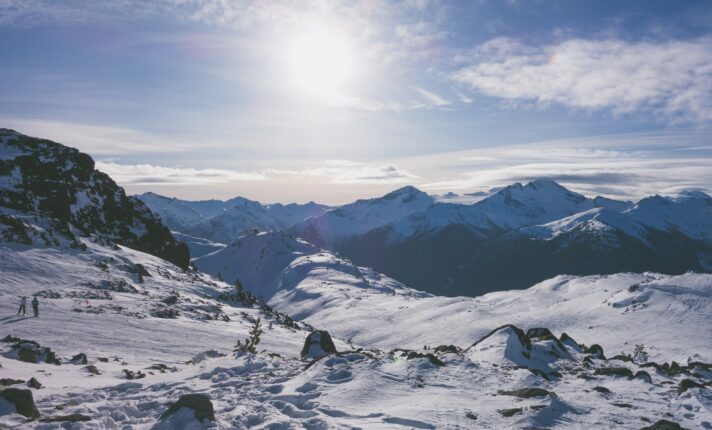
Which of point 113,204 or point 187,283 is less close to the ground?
point 113,204

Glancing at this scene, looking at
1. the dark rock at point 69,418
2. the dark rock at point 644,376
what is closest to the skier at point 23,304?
the dark rock at point 69,418

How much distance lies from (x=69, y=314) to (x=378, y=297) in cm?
14145

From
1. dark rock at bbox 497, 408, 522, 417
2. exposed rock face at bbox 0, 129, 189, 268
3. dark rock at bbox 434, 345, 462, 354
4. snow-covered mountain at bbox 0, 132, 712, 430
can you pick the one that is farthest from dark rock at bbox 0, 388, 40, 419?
exposed rock face at bbox 0, 129, 189, 268

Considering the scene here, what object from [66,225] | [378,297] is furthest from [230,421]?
[378,297]

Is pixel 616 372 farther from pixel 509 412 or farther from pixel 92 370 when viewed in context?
pixel 92 370

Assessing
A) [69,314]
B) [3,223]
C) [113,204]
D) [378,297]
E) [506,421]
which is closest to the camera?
[506,421]

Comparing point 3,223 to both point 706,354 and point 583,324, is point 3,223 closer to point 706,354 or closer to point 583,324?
point 706,354

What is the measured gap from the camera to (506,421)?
A: 12469 millimetres

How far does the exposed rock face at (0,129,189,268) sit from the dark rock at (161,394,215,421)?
54526 mm

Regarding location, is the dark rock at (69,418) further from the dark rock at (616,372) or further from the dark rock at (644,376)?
the dark rock at (644,376)

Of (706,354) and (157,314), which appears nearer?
(157,314)

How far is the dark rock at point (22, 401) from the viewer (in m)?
10.6

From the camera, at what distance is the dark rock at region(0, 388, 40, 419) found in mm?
10570

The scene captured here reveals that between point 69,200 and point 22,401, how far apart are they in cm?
8472
